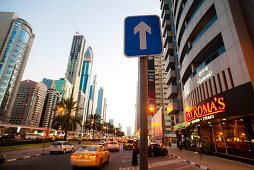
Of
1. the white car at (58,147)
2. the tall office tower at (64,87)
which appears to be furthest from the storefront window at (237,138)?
the tall office tower at (64,87)

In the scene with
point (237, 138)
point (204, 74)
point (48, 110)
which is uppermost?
point (48, 110)

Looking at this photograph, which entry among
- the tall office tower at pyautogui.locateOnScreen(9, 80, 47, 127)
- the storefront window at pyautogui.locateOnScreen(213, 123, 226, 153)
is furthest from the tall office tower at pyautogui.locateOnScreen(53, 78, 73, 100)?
the storefront window at pyautogui.locateOnScreen(213, 123, 226, 153)

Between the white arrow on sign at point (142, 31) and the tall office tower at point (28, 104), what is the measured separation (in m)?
179

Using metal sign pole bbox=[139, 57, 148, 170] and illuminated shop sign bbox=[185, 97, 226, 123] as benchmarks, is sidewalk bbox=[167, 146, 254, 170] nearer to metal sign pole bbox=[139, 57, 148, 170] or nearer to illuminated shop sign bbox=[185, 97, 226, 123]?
illuminated shop sign bbox=[185, 97, 226, 123]

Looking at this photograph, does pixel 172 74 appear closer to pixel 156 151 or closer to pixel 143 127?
pixel 156 151

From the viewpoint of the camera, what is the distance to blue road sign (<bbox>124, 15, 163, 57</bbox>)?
2607 millimetres

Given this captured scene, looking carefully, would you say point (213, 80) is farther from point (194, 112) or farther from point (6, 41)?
point (6, 41)

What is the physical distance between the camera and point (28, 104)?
148375 mm

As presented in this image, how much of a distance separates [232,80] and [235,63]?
5.07 ft

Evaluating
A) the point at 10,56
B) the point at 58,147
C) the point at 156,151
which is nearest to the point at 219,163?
the point at 156,151

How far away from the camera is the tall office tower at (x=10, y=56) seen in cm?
10556

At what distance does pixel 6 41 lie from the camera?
11244 cm

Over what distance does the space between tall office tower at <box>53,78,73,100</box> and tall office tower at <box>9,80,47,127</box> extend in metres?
24.5

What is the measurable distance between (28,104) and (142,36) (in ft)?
594
